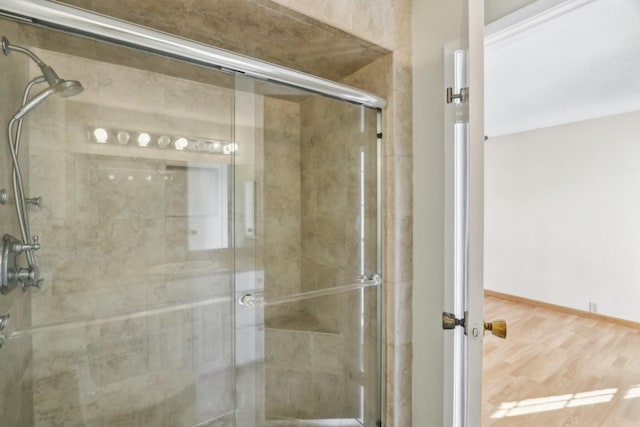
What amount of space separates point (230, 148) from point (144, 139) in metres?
0.46

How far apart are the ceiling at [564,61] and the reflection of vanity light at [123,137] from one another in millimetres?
1817

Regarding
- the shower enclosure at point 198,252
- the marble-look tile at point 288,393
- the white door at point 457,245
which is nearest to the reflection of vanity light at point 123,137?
the shower enclosure at point 198,252

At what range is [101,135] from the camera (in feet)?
4.79

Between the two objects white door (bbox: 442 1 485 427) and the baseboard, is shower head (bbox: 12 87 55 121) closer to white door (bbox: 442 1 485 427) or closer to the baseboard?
white door (bbox: 442 1 485 427)

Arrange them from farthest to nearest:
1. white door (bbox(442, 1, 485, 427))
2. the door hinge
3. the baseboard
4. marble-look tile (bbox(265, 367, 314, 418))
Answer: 1. the baseboard
2. marble-look tile (bbox(265, 367, 314, 418))
3. the door hinge
4. white door (bbox(442, 1, 485, 427))

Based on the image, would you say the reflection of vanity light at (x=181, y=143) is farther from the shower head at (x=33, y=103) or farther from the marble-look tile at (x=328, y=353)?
the marble-look tile at (x=328, y=353)

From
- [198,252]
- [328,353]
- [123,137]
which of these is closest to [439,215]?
[328,353]

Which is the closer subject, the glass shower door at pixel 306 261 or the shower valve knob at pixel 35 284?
the shower valve knob at pixel 35 284

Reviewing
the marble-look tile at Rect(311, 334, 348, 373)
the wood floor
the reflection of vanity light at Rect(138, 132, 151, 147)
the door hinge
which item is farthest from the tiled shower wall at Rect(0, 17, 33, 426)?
the wood floor

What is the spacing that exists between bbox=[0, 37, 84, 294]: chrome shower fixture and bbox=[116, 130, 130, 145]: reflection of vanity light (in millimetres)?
272

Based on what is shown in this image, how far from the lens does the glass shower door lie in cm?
150

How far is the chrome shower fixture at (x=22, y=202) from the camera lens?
1028mm

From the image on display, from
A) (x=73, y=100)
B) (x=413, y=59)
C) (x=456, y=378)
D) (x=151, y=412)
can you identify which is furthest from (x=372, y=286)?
(x=73, y=100)

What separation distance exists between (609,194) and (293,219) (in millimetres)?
4083
